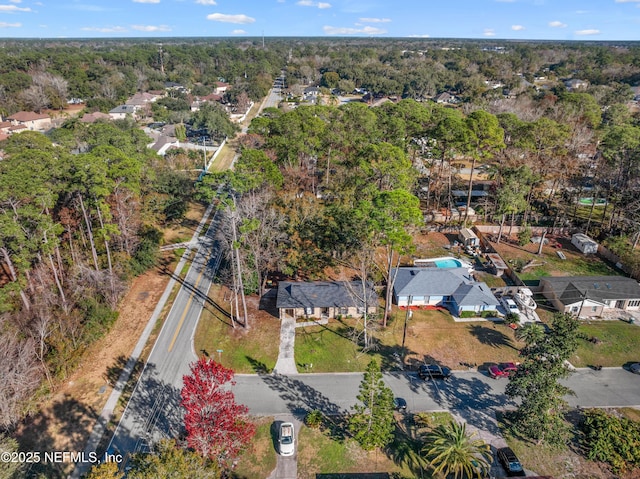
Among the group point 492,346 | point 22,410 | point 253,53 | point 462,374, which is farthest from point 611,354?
point 253,53

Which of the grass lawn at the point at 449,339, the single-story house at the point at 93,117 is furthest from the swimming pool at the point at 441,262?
the single-story house at the point at 93,117

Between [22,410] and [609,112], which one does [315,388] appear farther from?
[609,112]

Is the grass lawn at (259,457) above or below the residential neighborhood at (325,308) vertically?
below

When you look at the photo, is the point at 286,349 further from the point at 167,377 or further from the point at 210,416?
the point at 210,416

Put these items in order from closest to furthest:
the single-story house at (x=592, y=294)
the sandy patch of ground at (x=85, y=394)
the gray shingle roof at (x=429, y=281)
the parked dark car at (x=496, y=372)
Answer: the sandy patch of ground at (x=85, y=394), the parked dark car at (x=496, y=372), the single-story house at (x=592, y=294), the gray shingle roof at (x=429, y=281)

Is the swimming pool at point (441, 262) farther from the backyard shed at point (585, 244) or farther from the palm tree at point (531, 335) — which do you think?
the backyard shed at point (585, 244)

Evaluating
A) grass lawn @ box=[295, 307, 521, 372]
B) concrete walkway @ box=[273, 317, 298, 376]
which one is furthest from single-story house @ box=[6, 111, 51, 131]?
grass lawn @ box=[295, 307, 521, 372]
